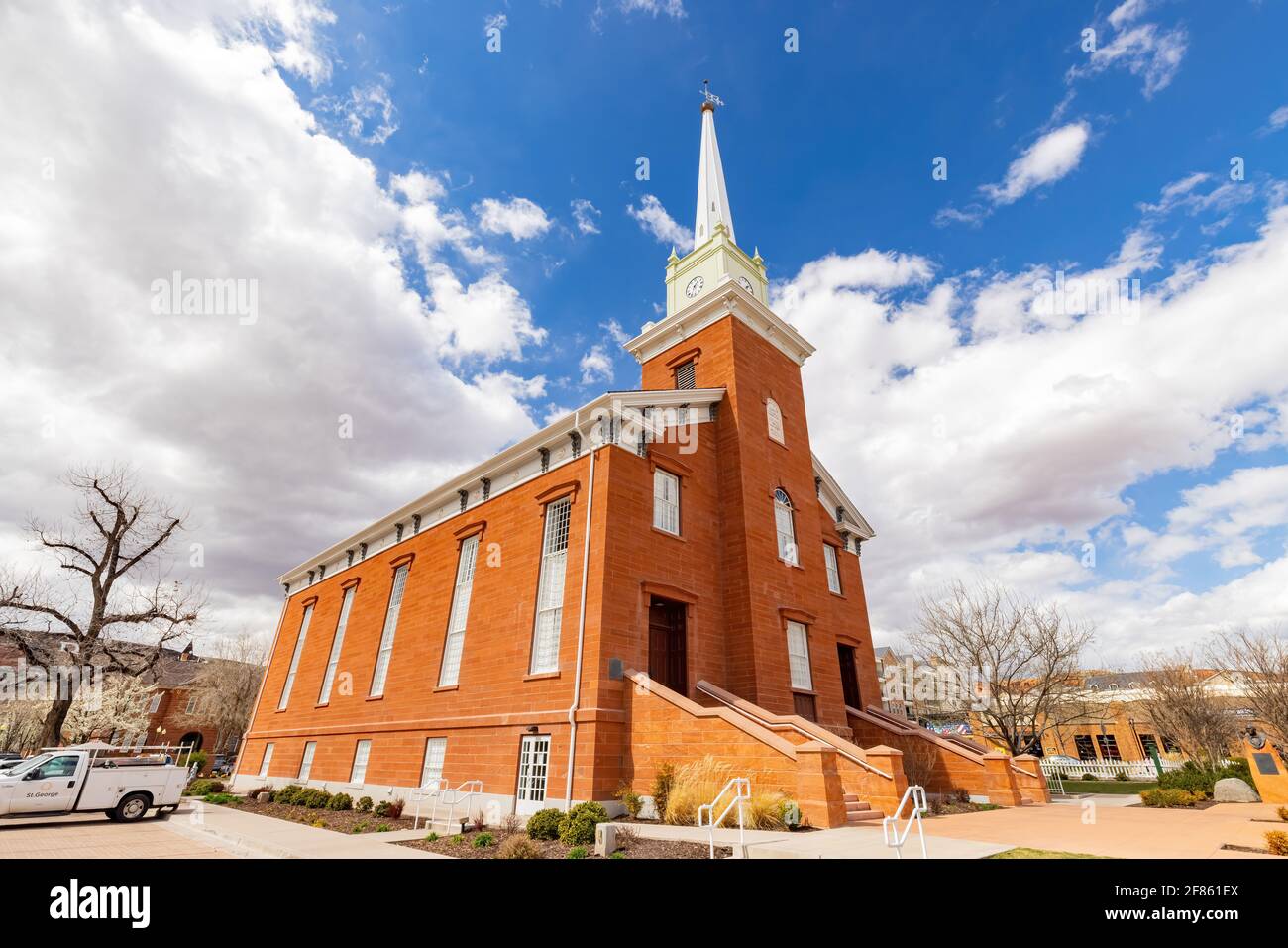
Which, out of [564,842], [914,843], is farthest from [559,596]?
[914,843]

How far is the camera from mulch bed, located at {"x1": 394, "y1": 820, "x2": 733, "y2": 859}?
8828mm

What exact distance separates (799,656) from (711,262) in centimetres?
1490

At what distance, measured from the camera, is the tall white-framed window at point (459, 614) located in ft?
62.0

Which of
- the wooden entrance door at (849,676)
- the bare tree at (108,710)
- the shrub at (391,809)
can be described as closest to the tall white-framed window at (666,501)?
the wooden entrance door at (849,676)

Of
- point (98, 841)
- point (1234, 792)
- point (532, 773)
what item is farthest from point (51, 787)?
point (1234, 792)

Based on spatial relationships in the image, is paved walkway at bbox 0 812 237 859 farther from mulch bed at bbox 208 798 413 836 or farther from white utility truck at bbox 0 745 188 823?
mulch bed at bbox 208 798 413 836

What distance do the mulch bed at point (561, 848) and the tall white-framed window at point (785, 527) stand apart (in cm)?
1038

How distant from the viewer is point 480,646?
1777cm

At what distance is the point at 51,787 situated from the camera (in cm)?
1511

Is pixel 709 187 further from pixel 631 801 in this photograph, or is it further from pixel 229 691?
pixel 229 691

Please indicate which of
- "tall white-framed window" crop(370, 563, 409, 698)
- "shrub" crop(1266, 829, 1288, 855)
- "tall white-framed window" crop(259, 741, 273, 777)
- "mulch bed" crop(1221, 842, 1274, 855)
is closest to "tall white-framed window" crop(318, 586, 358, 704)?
"tall white-framed window" crop(370, 563, 409, 698)

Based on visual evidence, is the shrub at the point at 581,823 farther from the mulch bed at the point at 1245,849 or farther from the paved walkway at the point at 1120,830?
the mulch bed at the point at 1245,849

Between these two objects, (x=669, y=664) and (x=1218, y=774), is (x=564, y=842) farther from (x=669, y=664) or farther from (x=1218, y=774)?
(x=1218, y=774)

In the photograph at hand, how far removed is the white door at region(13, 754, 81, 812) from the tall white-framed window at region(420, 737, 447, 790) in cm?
846
